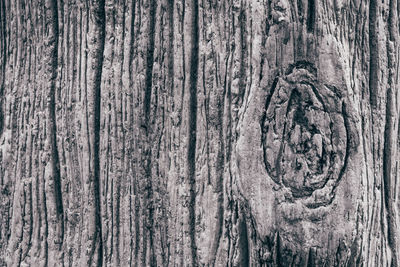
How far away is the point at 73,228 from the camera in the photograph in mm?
1446

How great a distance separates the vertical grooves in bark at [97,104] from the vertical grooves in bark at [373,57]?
69cm

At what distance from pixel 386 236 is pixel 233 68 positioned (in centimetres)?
57

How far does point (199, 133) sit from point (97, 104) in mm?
296

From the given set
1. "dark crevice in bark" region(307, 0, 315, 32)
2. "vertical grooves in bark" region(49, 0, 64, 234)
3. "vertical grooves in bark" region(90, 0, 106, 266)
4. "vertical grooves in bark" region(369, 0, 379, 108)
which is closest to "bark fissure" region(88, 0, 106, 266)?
"vertical grooves in bark" region(90, 0, 106, 266)

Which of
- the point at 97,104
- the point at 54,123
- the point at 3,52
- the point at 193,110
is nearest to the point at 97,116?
the point at 97,104

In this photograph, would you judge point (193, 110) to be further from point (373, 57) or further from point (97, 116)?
point (373, 57)

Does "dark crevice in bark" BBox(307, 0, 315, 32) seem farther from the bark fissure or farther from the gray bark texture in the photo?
the bark fissure

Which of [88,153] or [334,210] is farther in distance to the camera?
[88,153]

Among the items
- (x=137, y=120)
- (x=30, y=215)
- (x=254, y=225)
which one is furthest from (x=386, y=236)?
(x=30, y=215)

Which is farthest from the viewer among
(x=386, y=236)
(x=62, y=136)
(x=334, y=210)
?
(x=62, y=136)

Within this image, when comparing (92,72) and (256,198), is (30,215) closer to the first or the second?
(92,72)

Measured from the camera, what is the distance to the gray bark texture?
4.05 ft

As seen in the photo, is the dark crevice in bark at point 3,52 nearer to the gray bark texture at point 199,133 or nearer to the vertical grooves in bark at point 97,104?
the gray bark texture at point 199,133

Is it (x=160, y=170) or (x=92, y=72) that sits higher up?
(x=92, y=72)
